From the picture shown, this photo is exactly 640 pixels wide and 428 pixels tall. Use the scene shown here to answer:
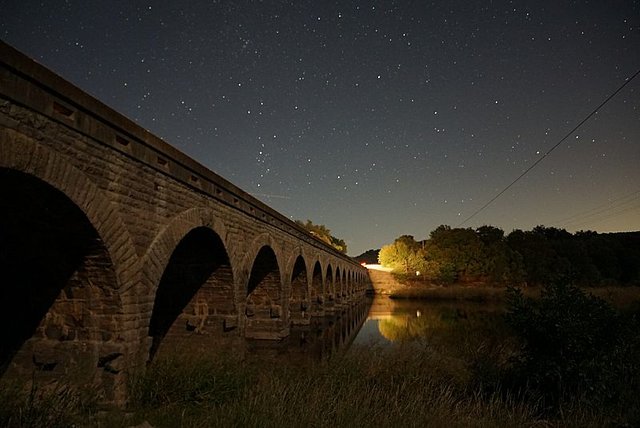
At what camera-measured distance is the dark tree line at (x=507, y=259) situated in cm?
5716

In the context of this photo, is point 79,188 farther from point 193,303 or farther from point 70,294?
point 193,303

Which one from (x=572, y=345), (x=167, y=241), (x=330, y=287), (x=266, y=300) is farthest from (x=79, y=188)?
(x=330, y=287)

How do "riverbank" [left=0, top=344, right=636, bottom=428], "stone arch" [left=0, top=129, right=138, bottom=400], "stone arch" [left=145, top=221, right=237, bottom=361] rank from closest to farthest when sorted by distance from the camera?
"riverbank" [left=0, top=344, right=636, bottom=428]
"stone arch" [left=0, top=129, right=138, bottom=400]
"stone arch" [left=145, top=221, right=237, bottom=361]

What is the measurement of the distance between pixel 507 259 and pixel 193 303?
55.5 meters

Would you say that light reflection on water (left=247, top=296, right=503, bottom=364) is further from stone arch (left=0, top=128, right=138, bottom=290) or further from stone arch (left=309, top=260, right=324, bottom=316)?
stone arch (left=0, top=128, right=138, bottom=290)

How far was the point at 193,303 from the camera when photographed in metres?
10.8

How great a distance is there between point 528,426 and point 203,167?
7.14 metres

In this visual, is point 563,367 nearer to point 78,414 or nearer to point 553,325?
point 553,325

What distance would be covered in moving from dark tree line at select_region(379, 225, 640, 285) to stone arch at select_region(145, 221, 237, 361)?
5292cm

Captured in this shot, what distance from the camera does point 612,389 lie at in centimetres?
594

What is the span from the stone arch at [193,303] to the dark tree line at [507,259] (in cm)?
5292

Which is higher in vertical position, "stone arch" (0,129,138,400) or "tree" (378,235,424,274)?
"tree" (378,235,424,274)

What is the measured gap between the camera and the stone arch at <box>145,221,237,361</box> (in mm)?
10305

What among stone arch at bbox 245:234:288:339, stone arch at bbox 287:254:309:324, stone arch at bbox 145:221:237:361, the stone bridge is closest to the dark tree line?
stone arch at bbox 287:254:309:324
